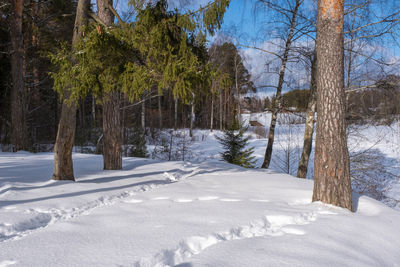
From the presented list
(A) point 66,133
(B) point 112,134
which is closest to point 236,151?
(B) point 112,134

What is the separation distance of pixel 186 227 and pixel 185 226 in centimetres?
4

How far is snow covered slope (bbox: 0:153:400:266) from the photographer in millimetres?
2238

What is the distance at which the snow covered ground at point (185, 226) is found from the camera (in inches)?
88.3

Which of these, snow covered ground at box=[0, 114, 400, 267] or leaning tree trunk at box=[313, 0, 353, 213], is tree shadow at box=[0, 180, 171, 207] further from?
leaning tree trunk at box=[313, 0, 353, 213]

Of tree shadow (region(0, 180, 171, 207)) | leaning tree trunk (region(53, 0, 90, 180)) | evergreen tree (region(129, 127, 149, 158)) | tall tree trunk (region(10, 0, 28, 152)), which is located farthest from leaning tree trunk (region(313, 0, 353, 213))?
tall tree trunk (region(10, 0, 28, 152))

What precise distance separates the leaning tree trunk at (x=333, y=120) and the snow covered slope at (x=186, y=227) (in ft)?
0.99

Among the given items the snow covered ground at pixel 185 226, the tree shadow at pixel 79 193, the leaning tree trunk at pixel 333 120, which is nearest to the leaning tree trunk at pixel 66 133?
the snow covered ground at pixel 185 226

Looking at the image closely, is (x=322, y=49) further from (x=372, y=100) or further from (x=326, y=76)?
(x=372, y=100)

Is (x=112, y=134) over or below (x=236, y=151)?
over

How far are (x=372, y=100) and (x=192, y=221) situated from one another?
7.30 m

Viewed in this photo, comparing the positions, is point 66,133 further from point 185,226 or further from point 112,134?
point 185,226

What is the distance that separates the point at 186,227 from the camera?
9.43ft

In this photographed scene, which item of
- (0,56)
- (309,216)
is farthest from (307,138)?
(0,56)

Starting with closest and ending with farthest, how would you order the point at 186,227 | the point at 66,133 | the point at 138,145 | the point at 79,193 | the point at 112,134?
the point at 186,227 → the point at 79,193 → the point at 66,133 → the point at 112,134 → the point at 138,145
